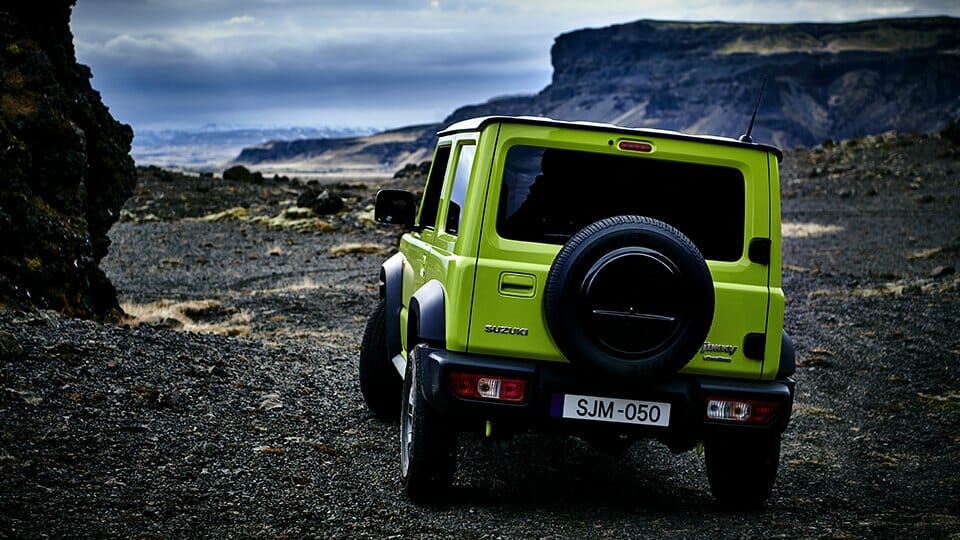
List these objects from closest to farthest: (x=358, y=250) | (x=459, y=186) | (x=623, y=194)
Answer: (x=623, y=194) → (x=459, y=186) → (x=358, y=250)

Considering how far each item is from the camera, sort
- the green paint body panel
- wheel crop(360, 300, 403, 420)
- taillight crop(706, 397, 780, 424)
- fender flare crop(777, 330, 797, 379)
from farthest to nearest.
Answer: wheel crop(360, 300, 403, 420), fender flare crop(777, 330, 797, 379), taillight crop(706, 397, 780, 424), the green paint body panel

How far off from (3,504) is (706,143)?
454cm

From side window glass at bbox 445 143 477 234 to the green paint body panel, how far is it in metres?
→ 0.08

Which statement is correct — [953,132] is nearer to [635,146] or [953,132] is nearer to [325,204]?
[325,204]

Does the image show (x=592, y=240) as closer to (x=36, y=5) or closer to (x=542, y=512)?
→ (x=542, y=512)

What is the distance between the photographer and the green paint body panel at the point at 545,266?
17.5 ft

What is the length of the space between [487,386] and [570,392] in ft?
1.57

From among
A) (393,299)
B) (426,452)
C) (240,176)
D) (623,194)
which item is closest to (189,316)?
(393,299)

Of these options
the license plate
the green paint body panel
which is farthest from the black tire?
the license plate

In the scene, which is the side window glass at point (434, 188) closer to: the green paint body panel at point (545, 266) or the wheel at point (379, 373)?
the wheel at point (379, 373)

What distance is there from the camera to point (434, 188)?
25.1 ft

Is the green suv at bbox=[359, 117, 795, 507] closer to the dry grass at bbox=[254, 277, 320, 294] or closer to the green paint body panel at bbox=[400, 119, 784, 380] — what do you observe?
the green paint body panel at bbox=[400, 119, 784, 380]

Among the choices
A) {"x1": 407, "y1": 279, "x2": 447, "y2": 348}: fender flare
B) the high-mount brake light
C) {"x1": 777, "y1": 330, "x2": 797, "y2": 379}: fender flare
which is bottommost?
{"x1": 777, "y1": 330, "x2": 797, "y2": 379}: fender flare

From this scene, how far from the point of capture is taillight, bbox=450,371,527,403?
5.35 metres
